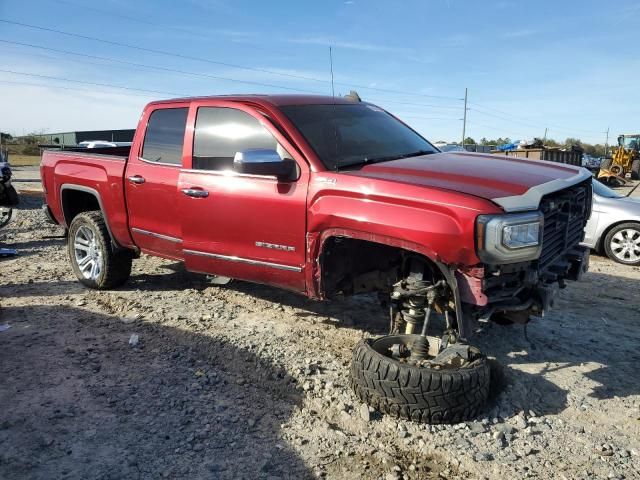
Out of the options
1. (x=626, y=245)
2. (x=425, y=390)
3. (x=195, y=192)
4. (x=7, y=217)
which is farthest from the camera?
(x=7, y=217)

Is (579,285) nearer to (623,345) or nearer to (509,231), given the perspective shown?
(623,345)

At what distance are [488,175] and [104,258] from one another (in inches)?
161

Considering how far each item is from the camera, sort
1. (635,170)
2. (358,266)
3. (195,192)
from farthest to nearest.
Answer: (635,170) → (195,192) → (358,266)

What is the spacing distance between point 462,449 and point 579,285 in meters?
4.10

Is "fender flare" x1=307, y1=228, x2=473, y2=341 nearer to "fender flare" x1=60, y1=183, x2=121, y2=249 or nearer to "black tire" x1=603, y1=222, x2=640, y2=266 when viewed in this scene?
"fender flare" x1=60, y1=183, x2=121, y2=249

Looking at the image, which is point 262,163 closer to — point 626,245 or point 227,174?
point 227,174

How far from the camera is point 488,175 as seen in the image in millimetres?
3383

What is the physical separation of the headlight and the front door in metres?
1.28

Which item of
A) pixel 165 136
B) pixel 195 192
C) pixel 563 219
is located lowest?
pixel 563 219

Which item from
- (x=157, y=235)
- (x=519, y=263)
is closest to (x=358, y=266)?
(x=519, y=263)

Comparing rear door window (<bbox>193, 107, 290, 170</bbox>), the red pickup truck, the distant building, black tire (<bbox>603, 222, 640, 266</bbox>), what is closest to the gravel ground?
the red pickup truck

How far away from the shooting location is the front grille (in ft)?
11.1

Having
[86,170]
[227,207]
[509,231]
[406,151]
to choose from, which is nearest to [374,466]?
[509,231]

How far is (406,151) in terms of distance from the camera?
431 centimetres
